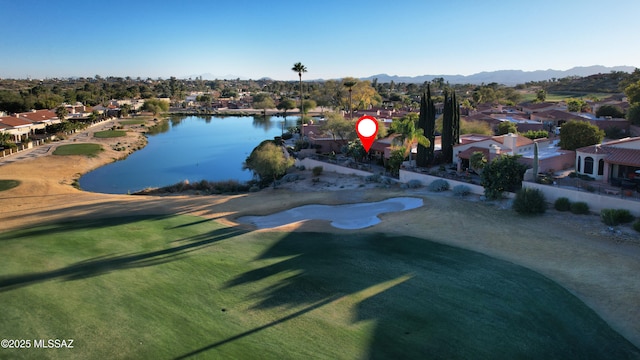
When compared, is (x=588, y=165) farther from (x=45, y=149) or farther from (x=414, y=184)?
(x=45, y=149)

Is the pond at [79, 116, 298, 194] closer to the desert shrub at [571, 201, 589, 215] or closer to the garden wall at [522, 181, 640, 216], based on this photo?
the garden wall at [522, 181, 640, 216]

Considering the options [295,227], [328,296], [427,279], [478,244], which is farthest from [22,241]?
[478,244]

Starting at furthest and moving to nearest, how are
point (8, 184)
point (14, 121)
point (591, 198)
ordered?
point (14, 121), point (8, 184), point (591, 198)

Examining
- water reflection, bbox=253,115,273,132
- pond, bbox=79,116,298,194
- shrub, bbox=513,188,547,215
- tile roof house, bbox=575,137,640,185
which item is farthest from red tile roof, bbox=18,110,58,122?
tile roof house, bbox=575,137,640,185

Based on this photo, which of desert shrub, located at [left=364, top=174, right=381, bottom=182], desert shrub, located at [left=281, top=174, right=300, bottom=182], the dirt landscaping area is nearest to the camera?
the dirt landscaping area

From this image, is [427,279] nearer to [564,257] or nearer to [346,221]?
[564,257]

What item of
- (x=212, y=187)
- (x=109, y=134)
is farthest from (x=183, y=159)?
(x=212, y=187)

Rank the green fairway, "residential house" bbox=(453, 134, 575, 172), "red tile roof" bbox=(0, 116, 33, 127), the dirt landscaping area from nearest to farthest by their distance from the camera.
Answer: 1. the green fairway
2. the dirt landscaping area
3. "residential house" bbox=(453, 134, 575, 172)
4. "red tile roof" bbox=(0, 116, 33, 127)

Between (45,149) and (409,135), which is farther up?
(409,135)
